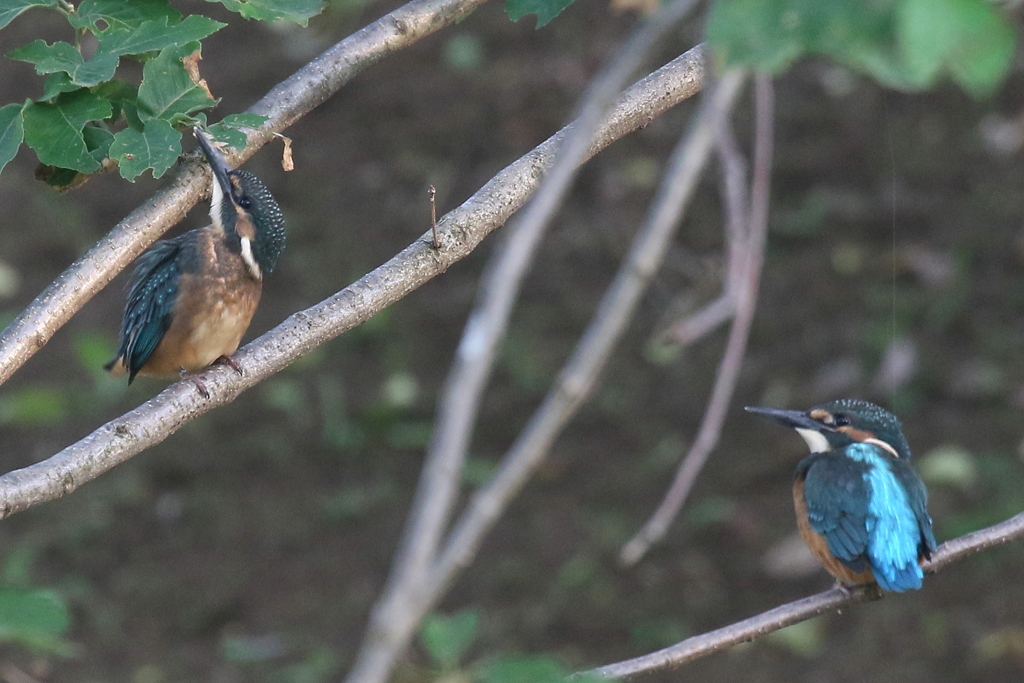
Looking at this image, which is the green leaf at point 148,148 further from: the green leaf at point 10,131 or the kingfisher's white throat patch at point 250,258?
the kingfisher's white throat patch at point 250,258

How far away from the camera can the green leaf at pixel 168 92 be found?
223 cm

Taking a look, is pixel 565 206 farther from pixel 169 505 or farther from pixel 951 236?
pixel 169 505

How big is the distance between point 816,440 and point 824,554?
0.43 metres

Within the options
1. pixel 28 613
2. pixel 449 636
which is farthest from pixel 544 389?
pixel 28 613

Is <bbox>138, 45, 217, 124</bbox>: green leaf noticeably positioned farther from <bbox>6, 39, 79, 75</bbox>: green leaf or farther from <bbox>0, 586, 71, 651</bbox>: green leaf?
<bbox>0, 586, 71, 651</bbox>: green leaf

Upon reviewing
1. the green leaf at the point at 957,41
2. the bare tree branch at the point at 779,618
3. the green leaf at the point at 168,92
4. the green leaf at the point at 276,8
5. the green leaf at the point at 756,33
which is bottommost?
the bare tree branch at the point at 779,618

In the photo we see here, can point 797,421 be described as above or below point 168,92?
below

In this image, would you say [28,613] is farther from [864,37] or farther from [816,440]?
[816,440]

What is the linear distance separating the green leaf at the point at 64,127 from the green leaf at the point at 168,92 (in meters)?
0.10

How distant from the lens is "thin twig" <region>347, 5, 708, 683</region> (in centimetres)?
78

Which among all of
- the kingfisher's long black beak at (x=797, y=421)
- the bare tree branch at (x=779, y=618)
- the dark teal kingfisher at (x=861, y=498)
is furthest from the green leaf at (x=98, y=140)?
the kingfisher's long black beak at (x=797, y=421)

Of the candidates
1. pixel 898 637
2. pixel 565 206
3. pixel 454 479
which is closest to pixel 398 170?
pixel 565 206

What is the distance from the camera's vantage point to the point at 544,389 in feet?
17.7

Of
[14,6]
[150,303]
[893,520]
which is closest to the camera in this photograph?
[14,6]
